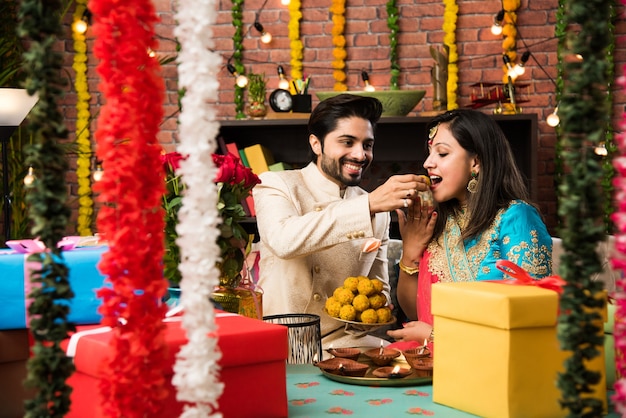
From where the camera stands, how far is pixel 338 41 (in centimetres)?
438

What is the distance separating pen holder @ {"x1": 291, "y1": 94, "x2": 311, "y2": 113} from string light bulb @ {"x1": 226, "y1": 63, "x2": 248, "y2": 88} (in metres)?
0.40

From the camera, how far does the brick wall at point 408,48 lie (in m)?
4.29

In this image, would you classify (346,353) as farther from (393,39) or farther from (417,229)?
(393,39)

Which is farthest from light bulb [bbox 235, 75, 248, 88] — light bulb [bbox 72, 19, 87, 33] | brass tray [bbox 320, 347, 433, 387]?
brass tray [bbox 320, 347, 433, 387]

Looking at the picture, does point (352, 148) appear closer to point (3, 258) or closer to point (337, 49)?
point (3, 258)

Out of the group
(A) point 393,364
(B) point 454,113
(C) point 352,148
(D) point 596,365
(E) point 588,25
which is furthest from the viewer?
(C) point 352,148

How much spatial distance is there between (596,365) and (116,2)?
85 cm

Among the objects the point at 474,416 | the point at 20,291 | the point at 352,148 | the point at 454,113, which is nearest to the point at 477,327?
the point at 474,416

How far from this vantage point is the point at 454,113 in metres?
2.34

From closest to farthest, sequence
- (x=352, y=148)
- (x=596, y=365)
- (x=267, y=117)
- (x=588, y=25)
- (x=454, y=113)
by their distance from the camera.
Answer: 1. (x=588, y=25)
2. (x=596, y=365)
3. (x=454, y=113)
4. (x=352, y=148)
5. (x=267, y=117)

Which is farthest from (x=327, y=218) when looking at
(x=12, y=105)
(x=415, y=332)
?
(x=12, y=105)

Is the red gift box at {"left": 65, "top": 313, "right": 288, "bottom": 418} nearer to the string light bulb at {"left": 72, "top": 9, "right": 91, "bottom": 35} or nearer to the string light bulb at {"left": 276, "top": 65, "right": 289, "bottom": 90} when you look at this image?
the string light bulb at {"left": 276, "top": 65, "right": 289, "bottom": 90}

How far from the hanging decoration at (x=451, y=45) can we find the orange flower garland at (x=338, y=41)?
0.55 metres

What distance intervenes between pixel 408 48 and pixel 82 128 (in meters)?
1.89
